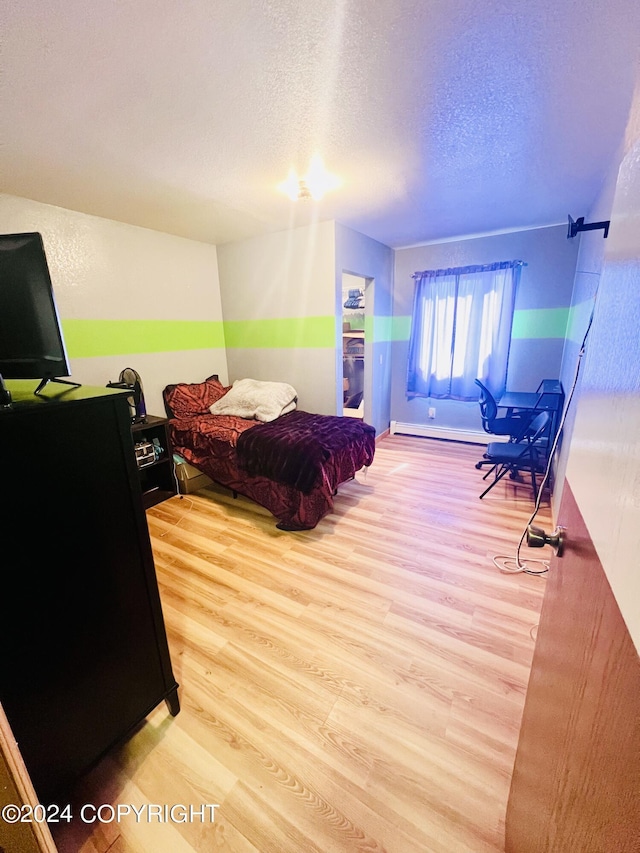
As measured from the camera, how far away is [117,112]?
4.87ft

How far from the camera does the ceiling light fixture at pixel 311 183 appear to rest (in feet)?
6.89

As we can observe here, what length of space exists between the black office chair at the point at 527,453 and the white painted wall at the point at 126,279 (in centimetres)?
334

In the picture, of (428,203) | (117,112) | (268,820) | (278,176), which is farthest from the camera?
(428,203)

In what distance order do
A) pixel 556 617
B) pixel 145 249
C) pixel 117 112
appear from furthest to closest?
pixel 145 249, pixel 117 112, pixel 556 617

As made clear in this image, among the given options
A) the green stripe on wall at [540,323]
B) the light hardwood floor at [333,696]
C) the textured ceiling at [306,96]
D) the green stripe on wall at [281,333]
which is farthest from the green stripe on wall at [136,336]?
the green stripe on wall at [540,323]

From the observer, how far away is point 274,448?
2533 millimetres

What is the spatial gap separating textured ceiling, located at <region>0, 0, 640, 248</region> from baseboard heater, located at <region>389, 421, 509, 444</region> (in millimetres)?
2627

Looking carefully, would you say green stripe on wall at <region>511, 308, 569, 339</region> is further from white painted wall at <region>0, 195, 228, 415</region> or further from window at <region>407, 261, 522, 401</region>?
white painted wall at <region>0, 195, 228, 415</region>

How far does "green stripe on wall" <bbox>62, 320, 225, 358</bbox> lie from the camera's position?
280 centimetres

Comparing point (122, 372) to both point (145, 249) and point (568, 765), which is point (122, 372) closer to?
point (145, 249)

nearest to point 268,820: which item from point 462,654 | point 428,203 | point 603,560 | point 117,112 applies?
point 462,654

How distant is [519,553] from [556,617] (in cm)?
172

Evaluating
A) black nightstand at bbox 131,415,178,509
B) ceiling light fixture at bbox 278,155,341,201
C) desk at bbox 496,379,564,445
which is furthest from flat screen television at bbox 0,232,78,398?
desk at bbox 496,379,564,445

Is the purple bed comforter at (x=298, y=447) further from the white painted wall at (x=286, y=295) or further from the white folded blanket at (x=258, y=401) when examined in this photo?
the white painted wall at (x=286, y=295)
